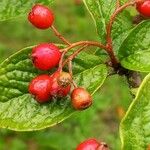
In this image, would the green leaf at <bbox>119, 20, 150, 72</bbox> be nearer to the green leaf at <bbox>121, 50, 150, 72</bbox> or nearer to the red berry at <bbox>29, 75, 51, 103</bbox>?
the green leaf at <bbox>121, 50, 150, 72</bbox>

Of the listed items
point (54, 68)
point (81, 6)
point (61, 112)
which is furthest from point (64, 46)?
point (81, 6)

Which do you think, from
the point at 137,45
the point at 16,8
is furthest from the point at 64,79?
the point at 16,8

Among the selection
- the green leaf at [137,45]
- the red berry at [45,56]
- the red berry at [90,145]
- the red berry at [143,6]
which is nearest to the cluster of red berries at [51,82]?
the red berry at [45,56]

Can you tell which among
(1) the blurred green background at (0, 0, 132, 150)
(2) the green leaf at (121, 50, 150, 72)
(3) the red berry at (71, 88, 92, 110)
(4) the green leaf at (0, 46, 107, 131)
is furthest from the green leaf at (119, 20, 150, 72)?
(1) the blurred green background at (0, 0, 132, 150)

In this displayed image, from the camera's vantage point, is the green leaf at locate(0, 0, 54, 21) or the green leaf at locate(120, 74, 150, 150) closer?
the green leaf at locate(120, 74, 150, 150)

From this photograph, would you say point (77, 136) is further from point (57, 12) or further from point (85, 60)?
point (57, 12)

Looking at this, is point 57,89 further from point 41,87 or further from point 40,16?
point 40,16

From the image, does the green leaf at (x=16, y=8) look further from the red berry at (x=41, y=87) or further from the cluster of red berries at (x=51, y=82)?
the red berry at (x=41, y=87)
